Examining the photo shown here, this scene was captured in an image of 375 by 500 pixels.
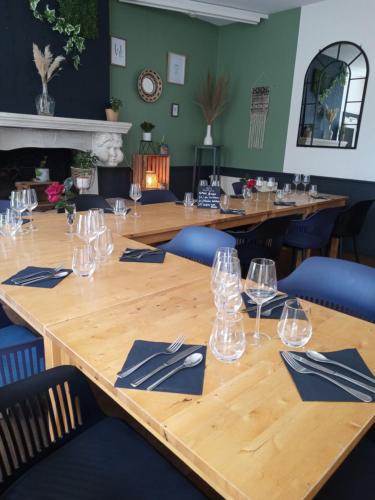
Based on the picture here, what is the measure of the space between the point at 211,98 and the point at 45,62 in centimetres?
257

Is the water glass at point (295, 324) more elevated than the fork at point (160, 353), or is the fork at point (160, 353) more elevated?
the water glass at point (295, 324)

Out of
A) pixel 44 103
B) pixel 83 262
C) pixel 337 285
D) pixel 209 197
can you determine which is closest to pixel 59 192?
pixel 83 262

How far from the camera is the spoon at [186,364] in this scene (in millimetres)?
886

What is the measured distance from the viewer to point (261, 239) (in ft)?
9.36

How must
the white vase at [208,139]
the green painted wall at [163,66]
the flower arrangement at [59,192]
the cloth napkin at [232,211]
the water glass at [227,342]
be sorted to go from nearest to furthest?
the water glass at [227,342]
the flower arrangement at [59,192]
the cloth napkin at [232,211]
the green painted wall at [163,66]
the white vase at [208,139]

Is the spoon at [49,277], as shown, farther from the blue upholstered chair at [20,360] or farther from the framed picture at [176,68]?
the framed picture at [176,68]

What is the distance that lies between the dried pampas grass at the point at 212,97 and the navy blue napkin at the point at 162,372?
217 inches

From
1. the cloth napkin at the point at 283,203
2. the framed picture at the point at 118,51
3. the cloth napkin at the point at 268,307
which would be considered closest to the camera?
the cloth napkin at the point at 268,307

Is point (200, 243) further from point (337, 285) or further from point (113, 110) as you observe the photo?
point (113, 110)

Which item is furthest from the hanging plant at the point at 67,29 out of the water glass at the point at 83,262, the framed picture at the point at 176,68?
the water glass at the point at 83,262

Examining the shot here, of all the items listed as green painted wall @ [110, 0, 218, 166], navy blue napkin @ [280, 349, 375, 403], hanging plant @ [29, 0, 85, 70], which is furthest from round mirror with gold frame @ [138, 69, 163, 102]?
navy blue napkin @ [280, 349, 375, 403]

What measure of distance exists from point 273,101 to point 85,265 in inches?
193

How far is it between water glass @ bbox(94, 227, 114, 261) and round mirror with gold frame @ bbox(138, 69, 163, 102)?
4279mm

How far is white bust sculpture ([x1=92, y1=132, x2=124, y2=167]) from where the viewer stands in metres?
4.98
